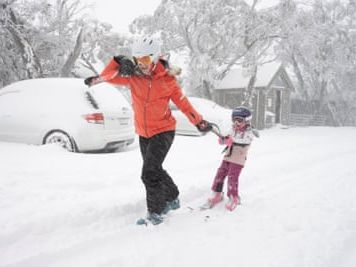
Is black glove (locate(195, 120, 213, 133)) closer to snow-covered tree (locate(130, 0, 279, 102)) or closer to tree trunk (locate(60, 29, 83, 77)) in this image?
tree trunk (locate(60, 29, 83, 77))

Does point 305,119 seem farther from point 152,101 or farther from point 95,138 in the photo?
point 152,101

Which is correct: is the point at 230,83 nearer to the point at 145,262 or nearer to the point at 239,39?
the point at 239,39

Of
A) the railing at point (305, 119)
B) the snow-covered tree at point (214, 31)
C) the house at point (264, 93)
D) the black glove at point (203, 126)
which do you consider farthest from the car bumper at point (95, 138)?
the railing at point (305, 119)

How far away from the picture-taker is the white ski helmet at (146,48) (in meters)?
2.98

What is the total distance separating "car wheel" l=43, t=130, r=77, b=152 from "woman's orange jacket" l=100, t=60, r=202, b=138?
3218 millimetres

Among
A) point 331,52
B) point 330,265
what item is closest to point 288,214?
point 330,265

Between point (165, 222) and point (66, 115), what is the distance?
367 cm

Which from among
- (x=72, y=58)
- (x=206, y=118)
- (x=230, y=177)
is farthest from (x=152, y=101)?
(x=72, y=58)

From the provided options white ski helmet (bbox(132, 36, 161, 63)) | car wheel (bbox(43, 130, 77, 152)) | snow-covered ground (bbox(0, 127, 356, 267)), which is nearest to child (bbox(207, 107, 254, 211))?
snow-covered ground (bbox(0, 127, 356, 267))

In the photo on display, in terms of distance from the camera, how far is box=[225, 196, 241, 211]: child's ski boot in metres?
3.49

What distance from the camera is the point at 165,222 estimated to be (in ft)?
10.3

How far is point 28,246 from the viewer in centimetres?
261

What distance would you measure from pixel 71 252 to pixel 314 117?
912 inches

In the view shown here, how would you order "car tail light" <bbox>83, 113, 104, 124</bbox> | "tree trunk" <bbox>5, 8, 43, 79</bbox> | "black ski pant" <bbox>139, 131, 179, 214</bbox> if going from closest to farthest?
"black ski pant" <bbox>139, 131, 179, 214</bbox>, "car tail light" <bbox>83, 113, 104, 124</bbox>, "tree trunk" <bbox>5, 8, 43, 79</bbox>
